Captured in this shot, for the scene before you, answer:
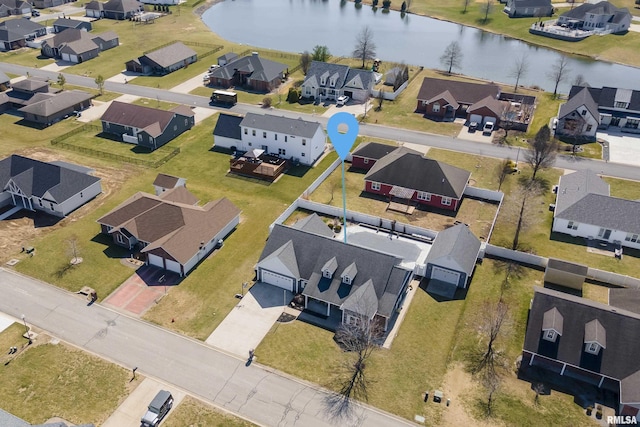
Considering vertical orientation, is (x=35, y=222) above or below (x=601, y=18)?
below

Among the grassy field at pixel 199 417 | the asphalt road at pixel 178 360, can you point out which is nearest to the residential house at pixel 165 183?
the asphalt road at pixel 178 360

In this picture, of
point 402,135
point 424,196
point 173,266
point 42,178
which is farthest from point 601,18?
point 42,178

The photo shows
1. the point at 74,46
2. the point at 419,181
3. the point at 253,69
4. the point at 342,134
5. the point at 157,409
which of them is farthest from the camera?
the point at 74,46

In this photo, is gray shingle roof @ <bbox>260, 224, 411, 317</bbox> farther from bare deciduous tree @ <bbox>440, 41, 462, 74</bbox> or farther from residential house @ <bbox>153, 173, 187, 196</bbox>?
bare deciduous tree @ <bbox>440, 41, 462, 74</bbox>

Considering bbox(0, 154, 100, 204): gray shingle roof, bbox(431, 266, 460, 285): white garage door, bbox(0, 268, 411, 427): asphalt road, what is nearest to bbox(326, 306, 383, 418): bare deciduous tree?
bbox(0, 268, 411, 427): asphalt road

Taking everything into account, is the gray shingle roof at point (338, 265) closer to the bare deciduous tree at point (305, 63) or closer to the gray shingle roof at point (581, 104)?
the gray shingle roof at point (581, 104)

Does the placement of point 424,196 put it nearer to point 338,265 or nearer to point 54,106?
point 338,265

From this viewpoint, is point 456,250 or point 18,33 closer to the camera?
point 456,250
